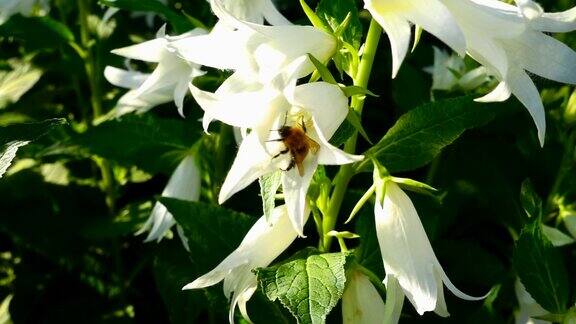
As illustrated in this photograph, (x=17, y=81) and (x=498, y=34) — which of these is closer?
(x=498, y=34)

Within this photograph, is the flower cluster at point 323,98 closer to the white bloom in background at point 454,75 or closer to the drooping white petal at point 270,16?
the drooping white petal at point 270,16

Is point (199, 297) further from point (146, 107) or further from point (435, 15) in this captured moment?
point (435, 15)

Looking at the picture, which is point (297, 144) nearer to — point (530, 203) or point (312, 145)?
point (312, 145)

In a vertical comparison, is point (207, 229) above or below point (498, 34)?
below

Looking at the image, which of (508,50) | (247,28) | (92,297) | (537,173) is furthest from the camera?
(92,297)

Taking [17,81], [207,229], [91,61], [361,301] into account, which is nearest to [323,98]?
[361,301]

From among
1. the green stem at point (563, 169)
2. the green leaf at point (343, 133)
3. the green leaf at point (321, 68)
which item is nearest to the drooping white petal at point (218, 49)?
the green leaf at point (321, 68)

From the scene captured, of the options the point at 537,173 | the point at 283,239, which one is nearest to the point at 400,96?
the point at 537,173
